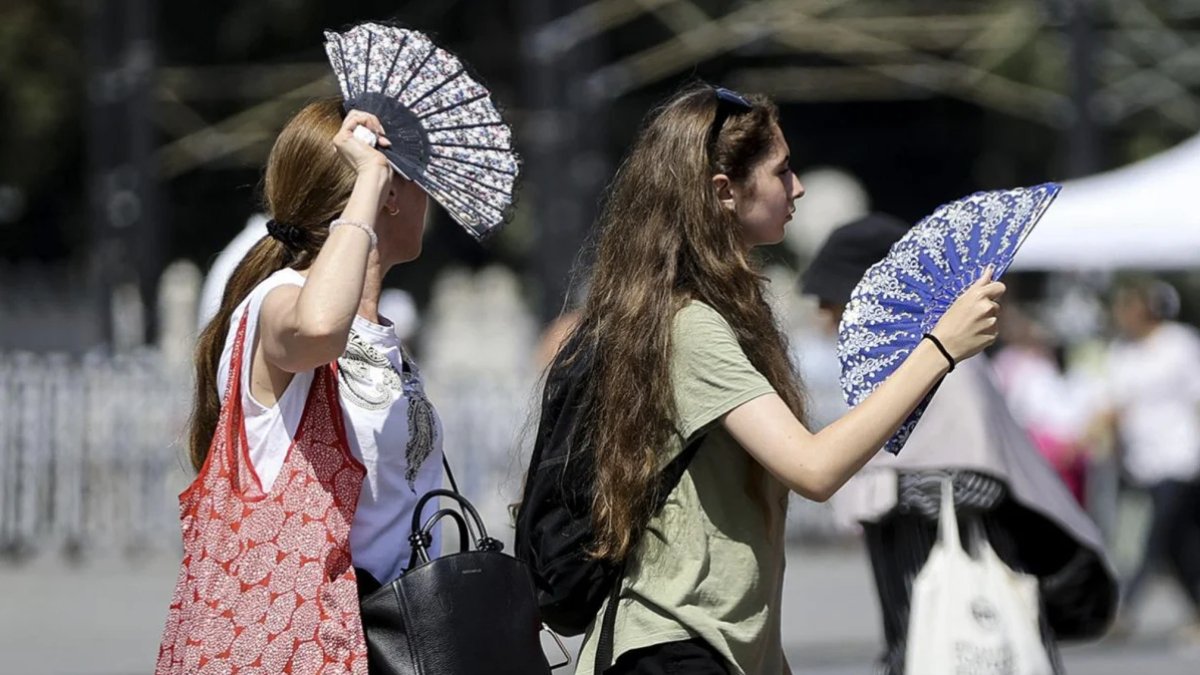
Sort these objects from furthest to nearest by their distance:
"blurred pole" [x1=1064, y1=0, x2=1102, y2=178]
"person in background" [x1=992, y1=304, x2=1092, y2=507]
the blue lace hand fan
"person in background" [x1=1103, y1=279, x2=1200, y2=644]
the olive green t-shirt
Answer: "blurred pole" [x1=1064, y1=0, x2=1102, y2=178] → "person in background" [x1=992, y1=304, x2=1092, y2=507] → "person in background" [x1=1103, y1=279, x2=1200, y2=644] → the blue lace hand fan → the olive green t-shirt

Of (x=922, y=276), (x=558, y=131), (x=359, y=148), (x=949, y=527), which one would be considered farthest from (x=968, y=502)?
(x=558, y=131)

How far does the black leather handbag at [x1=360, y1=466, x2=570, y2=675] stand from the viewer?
296cm

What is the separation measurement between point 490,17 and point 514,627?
2729 cm

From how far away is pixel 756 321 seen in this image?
131 inches

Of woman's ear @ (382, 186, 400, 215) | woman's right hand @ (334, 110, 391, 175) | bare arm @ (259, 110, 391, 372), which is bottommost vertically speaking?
bare arm @ (259, 110, 391, 372)

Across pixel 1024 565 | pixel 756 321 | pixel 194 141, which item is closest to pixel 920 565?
pixel 1024 565

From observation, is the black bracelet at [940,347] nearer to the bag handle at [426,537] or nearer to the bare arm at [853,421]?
the bare arm at [853,421]

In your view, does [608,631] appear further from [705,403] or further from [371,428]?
[371,428]

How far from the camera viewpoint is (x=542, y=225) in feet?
56.9

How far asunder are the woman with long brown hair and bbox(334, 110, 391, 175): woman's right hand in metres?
0.50

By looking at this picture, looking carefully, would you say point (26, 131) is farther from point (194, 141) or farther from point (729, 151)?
point (729, 151)

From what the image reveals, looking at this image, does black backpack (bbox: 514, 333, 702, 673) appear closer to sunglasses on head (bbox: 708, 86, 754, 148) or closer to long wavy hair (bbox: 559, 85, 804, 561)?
long wavy hair (bbox: 559, 85, 804, 561)

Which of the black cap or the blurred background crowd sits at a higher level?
the blurred background crowd

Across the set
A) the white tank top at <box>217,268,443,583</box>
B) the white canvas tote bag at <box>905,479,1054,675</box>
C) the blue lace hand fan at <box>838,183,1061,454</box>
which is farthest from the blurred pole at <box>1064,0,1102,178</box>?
the white tank top at <box>217,268,443,583</box>
